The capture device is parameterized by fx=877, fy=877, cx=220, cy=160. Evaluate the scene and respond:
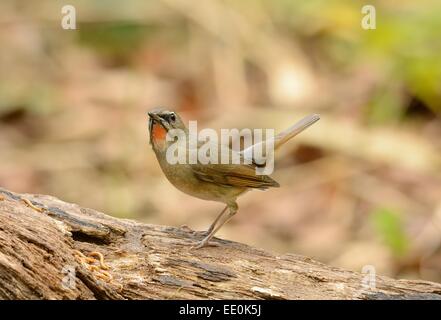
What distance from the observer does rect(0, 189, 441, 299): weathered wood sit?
4074mm

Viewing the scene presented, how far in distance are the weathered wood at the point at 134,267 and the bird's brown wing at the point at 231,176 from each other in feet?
1.21

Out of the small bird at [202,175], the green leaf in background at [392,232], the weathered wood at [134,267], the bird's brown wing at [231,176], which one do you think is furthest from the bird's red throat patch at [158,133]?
the green leaf in background at [392,232]

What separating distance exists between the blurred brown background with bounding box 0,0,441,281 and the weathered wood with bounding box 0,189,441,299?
2.01 m

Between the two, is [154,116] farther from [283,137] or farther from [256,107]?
[256,107]

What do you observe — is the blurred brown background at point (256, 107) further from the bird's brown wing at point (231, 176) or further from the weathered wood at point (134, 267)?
the weathered wood at point (134, 267)

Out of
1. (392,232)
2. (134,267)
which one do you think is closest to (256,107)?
(392,232)

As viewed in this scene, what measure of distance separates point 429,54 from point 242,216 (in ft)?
8.51

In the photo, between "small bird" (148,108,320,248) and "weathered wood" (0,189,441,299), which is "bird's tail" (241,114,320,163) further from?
"weathered wood" (0,189,441,299)

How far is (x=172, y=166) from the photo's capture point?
16.5 ft

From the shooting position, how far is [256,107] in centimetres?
916

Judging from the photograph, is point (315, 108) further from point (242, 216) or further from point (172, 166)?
point (172, 166)

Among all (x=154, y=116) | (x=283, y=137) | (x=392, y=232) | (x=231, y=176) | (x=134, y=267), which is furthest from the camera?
(x=392, y=232)

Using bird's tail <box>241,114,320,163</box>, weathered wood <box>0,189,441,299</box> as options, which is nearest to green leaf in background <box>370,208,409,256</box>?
bird's tail <box>241,114,320,163</box>

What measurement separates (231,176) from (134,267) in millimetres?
912
